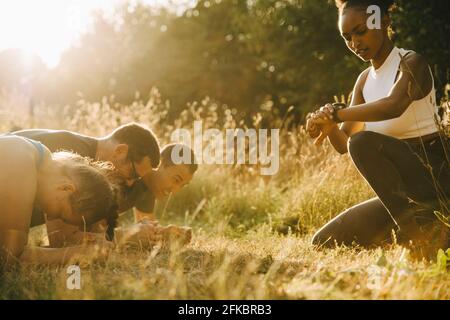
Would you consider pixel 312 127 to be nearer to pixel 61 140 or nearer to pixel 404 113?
pixel 404 113

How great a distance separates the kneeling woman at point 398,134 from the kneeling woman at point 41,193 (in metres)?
1.31

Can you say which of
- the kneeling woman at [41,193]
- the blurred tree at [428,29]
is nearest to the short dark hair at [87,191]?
the kneeling woman at [41,193]

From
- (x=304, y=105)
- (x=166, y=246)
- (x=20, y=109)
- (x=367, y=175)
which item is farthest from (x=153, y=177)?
(x=304, y=105)

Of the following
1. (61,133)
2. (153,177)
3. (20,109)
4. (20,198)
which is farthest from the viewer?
(20,109)

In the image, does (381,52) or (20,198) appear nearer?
(20,198)

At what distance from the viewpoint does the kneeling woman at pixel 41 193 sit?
2.49 m

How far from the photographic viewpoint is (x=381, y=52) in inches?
130

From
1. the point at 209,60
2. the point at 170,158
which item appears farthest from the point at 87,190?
the point at 209,60

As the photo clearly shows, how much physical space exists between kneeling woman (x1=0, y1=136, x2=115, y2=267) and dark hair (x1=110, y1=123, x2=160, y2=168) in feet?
3.36

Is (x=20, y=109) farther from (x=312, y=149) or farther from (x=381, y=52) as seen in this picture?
(x=381, y=52)

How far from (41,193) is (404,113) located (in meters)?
2.12

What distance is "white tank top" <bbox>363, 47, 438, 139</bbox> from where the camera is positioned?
3170 millimetres

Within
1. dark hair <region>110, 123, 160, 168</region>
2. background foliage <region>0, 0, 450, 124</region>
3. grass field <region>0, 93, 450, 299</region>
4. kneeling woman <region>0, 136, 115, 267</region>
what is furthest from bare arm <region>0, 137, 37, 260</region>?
background foliage <region>0, 0, 450, 124</region>
